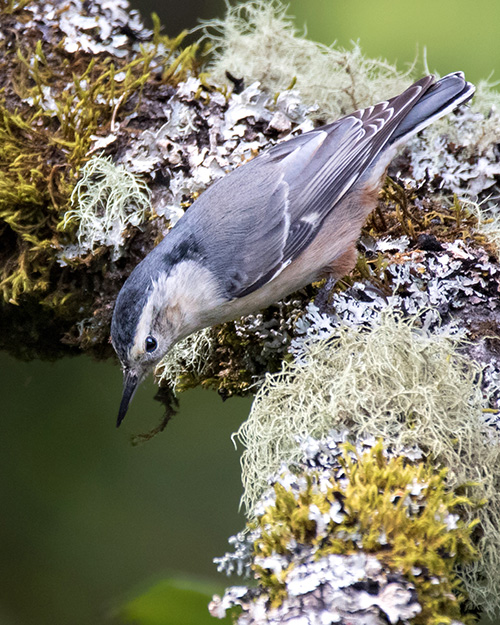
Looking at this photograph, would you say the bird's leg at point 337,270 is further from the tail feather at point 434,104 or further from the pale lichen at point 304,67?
the pale lichen at point 304,67

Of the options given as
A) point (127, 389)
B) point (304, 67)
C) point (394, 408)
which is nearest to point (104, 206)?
point (127, 389)

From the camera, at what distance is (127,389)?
7.25ft

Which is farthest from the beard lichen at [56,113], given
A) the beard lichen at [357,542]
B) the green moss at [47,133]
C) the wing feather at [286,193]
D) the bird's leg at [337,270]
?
the beard lichen at [357,542]

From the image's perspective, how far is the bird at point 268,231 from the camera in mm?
2129

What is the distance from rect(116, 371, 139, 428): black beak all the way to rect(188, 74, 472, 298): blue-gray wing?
1.40 ft

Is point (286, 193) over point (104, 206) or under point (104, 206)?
under

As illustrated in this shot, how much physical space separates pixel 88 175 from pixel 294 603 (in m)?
1.55

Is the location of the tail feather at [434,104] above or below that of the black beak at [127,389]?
above

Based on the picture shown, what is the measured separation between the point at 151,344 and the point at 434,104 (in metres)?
1.33

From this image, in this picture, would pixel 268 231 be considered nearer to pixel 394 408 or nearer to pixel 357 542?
pixel 394 408

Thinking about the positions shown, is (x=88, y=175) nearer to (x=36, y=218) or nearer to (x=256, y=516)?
(x=36, y=218)

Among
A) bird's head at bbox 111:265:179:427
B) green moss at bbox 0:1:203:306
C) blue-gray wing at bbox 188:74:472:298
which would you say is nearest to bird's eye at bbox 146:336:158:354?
bird's head at bbox 111:265:179:427

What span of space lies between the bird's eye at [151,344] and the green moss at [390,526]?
781 mm

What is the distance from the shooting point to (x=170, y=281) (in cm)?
214
